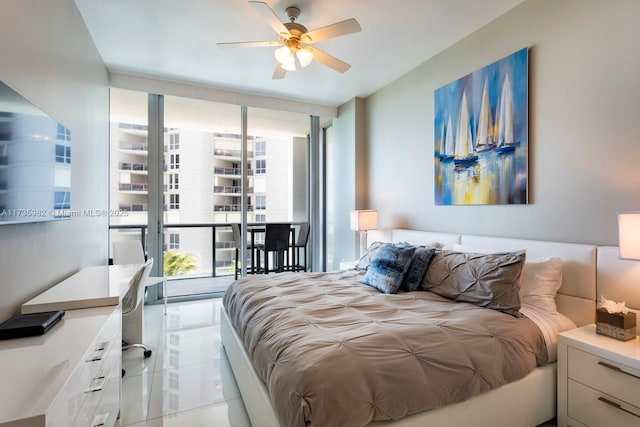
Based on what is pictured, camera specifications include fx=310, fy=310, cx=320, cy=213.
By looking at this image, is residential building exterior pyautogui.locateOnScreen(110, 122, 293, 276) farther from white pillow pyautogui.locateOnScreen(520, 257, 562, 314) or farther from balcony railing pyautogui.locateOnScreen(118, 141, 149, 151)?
white pillow pyautogui.locateOnScreen(520, 257, 562, 314)

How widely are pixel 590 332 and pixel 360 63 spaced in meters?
3.13

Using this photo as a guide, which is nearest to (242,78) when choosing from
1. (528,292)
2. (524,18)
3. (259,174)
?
(259,174)

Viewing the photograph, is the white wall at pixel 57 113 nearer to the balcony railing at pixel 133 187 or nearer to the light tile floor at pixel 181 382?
the balcony railing at pixel 133 187

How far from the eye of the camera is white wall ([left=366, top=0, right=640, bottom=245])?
1.90 metres

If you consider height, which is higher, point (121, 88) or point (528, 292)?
point (121, 88)

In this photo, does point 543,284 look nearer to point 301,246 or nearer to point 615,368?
point 615,368

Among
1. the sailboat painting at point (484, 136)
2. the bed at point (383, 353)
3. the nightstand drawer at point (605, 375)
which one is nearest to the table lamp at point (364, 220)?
the sailboat painting at point (484, 136)

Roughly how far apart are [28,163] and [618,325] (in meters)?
3.15

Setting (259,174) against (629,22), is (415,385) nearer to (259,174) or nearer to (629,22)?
(629,22)

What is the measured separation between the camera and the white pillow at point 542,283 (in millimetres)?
2029

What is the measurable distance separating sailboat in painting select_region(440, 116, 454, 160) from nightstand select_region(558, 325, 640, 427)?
1818 mm

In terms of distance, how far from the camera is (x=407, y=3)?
2.47m

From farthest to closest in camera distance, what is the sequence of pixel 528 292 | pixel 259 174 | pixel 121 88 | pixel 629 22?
pixel 259 174, pixel 121 88, pixel 528 292, pixel 629 22

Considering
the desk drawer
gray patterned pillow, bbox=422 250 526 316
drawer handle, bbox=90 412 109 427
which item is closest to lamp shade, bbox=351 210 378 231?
gray patterned pillow, bbox=422 250 526 316
